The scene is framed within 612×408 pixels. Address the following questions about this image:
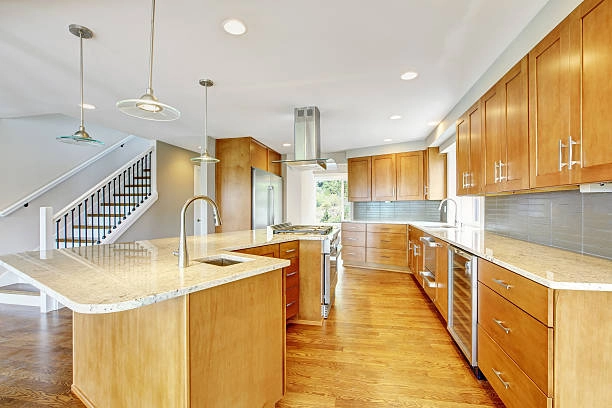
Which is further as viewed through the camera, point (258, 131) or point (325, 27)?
point (258, 131)

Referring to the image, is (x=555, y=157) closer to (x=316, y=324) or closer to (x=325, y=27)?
(x=325, y=27)

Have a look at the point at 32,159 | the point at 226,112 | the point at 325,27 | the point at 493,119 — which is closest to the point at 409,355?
the point at 493,119

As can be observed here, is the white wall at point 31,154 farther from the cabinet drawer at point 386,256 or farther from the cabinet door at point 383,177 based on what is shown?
the cabinet drawer at point 386,256

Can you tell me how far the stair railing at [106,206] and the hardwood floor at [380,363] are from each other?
12.2 ft

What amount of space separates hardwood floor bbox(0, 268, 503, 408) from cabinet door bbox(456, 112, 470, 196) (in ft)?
4.69

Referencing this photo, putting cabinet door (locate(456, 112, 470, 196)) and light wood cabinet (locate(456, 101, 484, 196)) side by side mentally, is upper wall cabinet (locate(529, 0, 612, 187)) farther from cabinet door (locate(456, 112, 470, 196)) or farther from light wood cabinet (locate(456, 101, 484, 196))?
Answer: cabinet door (locate(456, 112, 470, 196))

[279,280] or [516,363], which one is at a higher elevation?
[279,280]

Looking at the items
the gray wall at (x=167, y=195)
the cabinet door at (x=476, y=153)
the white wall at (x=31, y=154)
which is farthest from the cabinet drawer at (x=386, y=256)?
the white wall at (x=31, y=154)

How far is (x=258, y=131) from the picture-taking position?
4.24 meters

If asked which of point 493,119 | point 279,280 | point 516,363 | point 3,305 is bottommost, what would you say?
point 3,305

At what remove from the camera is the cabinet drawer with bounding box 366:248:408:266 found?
459 cm

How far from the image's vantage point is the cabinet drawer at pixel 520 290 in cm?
110

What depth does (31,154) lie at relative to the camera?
4117 mm

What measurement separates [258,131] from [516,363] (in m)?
3.97
